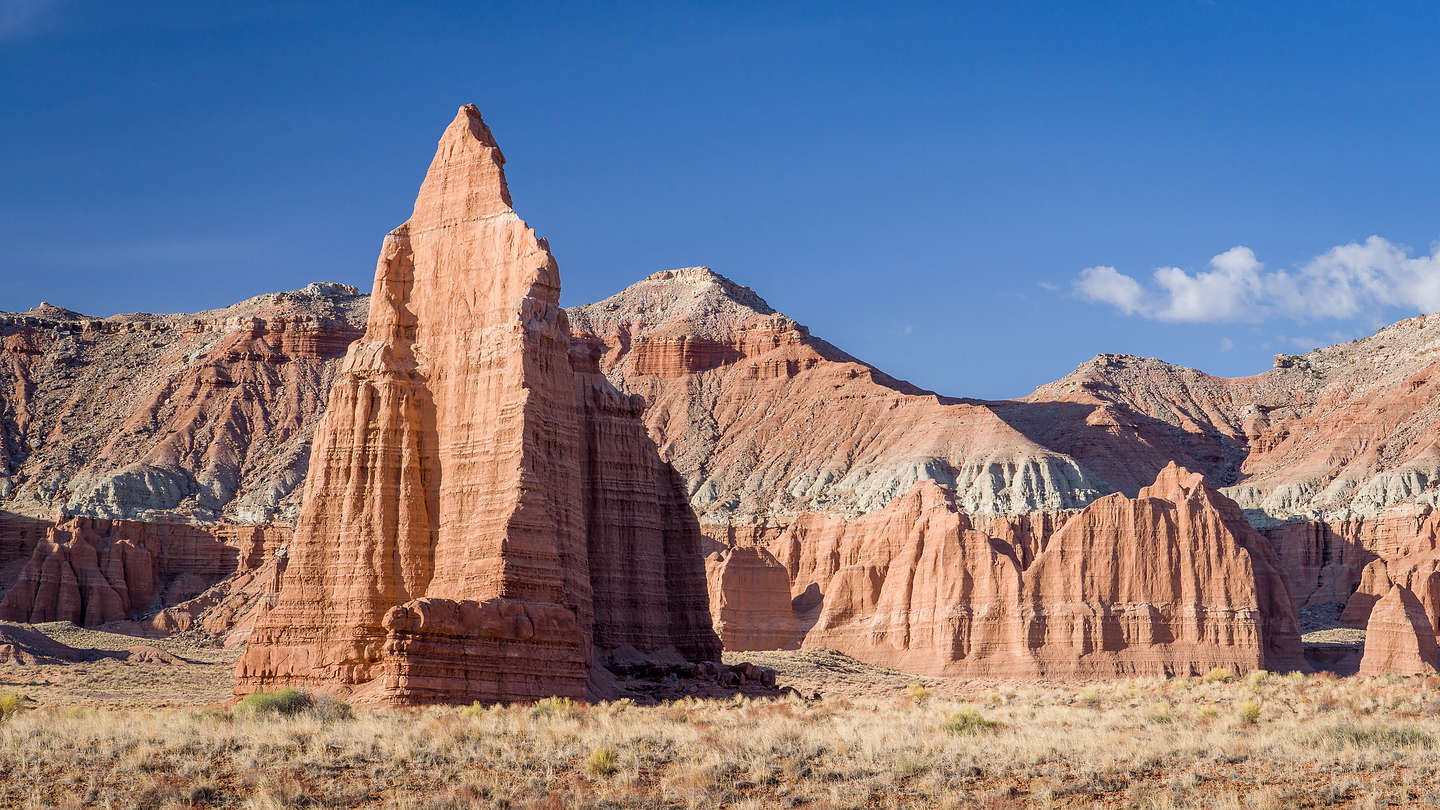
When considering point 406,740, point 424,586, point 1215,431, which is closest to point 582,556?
point 424,586

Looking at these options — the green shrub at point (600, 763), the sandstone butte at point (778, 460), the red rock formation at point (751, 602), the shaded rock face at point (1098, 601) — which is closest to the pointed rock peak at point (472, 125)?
the sandstone butte at point (778, 460)

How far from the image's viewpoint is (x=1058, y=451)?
15288 cm

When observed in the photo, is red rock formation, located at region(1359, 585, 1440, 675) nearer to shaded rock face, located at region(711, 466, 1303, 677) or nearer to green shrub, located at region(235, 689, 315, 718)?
shaded rock face, located at region(711, 466, 1303, 677)

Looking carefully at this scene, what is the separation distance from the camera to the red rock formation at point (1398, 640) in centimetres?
8469

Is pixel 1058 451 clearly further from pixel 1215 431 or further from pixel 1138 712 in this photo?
pixel 1138 712

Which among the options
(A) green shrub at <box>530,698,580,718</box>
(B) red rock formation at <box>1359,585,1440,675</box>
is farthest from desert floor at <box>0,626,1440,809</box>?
(B) red rock formation at <box>1359,585,1440,675</box>

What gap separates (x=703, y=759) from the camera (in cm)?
2870

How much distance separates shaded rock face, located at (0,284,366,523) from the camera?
5364 inches

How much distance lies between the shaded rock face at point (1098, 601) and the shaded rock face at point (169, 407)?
55.0 meters

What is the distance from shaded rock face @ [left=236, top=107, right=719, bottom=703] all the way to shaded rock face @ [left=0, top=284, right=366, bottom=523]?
85.7m

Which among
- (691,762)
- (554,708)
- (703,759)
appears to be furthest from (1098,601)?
(691,762)

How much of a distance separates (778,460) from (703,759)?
126 metres

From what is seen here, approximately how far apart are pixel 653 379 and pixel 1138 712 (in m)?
136

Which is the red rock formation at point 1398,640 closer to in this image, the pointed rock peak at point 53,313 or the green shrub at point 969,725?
the green shrub at point 969,725
